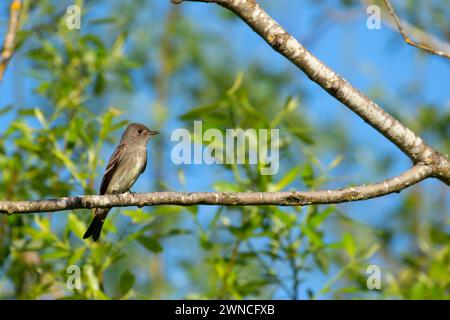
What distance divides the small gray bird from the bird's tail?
3.66ft

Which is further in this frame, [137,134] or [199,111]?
[137,134]

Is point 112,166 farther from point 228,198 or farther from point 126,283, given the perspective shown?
point 228,198

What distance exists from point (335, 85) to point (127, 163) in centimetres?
Answer: 357

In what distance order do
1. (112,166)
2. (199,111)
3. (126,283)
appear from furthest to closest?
(112,166) → (199,111) → (126,283)

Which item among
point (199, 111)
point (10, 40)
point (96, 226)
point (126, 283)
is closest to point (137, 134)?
point (96, 226)

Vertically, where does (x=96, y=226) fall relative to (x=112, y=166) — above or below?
below

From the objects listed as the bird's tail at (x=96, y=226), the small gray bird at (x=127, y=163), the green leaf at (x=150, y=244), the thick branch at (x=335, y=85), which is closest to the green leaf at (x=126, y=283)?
the green leaf at (x=150, y=244)

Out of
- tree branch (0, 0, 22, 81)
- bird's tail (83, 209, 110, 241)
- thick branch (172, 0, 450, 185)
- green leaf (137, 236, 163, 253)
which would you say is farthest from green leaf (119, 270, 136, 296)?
thick branch (172, 0, 450, 185)

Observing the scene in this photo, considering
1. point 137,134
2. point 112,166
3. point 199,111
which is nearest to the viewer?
point 199,111

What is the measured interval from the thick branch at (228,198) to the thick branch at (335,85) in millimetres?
250

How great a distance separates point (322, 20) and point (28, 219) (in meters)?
3.15

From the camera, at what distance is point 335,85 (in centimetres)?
413

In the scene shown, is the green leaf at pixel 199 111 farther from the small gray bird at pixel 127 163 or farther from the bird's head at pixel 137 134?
the bird's head at pixel 137 134
